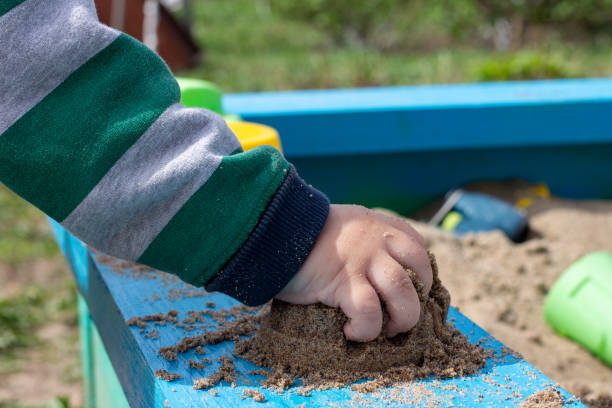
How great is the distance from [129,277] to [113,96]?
17.6 inches

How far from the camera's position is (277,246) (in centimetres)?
91

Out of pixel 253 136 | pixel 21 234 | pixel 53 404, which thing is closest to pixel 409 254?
pixel 253 136

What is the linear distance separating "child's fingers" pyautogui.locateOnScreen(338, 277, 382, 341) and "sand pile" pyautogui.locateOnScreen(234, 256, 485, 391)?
0.02 metres

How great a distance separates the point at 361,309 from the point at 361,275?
0.05m

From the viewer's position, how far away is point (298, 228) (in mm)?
917

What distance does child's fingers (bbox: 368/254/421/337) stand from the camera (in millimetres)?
914

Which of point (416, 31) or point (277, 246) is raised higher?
point (277, 246)

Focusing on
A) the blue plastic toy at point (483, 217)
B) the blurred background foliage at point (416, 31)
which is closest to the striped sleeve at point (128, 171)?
the blue plastic toy at point (483, 217)

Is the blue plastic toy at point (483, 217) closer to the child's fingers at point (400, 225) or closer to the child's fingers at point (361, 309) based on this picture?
the child's fingers at point (400, 225)

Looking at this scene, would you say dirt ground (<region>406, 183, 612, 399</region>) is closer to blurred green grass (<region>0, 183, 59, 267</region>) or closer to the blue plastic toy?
the blue plastic toy

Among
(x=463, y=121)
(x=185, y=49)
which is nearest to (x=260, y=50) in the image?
(x=185, y=49)

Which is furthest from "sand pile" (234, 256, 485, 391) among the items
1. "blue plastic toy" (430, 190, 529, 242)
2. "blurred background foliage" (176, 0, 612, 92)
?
"blurred background foliage" (176, 0, 612, 92)

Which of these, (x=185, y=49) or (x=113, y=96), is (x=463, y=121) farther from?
(x=185, y=49)

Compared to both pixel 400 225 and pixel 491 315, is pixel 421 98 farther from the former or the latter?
pixel 400 225
